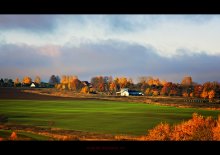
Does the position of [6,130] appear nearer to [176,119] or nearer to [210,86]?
[176,119]

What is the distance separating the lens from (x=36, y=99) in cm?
455

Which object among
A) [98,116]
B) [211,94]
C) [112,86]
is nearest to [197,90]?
[211,94]

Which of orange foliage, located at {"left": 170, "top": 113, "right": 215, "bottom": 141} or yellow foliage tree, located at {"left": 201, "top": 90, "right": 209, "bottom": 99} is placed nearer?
orange foliage, located at {"left": 170, "top": 113, "right": 215, "bottom": 141}

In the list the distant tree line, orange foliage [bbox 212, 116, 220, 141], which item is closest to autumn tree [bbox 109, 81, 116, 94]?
the distant tree line

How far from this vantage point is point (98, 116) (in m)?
4.21

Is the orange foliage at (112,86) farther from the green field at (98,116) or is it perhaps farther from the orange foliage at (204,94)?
the orange foliage at (204,94)

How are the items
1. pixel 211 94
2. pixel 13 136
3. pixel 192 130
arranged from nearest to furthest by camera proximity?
1. pixel 13 136
2. pixel 192 130
3. pixel 211 94

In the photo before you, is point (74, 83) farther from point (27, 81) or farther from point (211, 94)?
point (211, 94)

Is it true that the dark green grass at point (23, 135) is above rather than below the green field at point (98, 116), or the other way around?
below

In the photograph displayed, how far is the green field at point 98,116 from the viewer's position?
4.10 meters

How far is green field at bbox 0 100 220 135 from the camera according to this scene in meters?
4.10

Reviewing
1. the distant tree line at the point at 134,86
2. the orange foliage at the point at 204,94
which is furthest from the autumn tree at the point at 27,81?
the orange foliage at the point at 204,94

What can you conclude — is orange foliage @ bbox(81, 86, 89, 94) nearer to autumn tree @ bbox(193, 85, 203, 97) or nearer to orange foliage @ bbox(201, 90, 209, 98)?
autumn tree @ bbox(193, 85, 203, 97)
